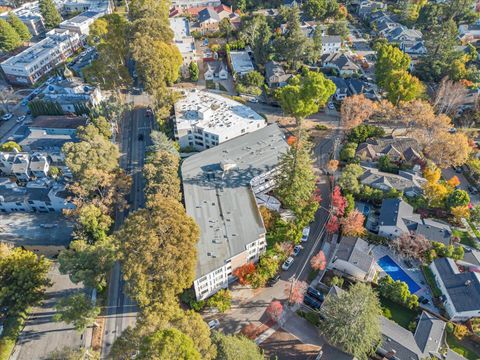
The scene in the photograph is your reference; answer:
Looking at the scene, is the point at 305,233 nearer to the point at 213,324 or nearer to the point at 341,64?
the point at 213,324

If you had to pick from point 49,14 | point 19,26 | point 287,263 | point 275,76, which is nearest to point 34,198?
point 287,263

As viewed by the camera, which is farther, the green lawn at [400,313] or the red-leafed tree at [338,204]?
the red-leafed tree at [338,204]

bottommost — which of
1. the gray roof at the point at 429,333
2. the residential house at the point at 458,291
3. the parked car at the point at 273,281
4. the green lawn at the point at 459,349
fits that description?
the green lawn at the point at 459,349

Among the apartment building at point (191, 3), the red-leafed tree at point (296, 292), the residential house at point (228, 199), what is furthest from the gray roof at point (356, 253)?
the apartment building at point (191, 3)

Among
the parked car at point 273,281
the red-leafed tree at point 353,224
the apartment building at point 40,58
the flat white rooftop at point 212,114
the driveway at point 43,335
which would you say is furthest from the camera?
the apartment building at point 40,58

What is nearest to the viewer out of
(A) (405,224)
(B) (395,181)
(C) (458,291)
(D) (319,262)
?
(C) (458,291)

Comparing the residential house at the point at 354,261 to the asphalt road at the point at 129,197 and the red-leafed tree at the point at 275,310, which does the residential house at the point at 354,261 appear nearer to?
the red-leafed tree at the point at 275,310
